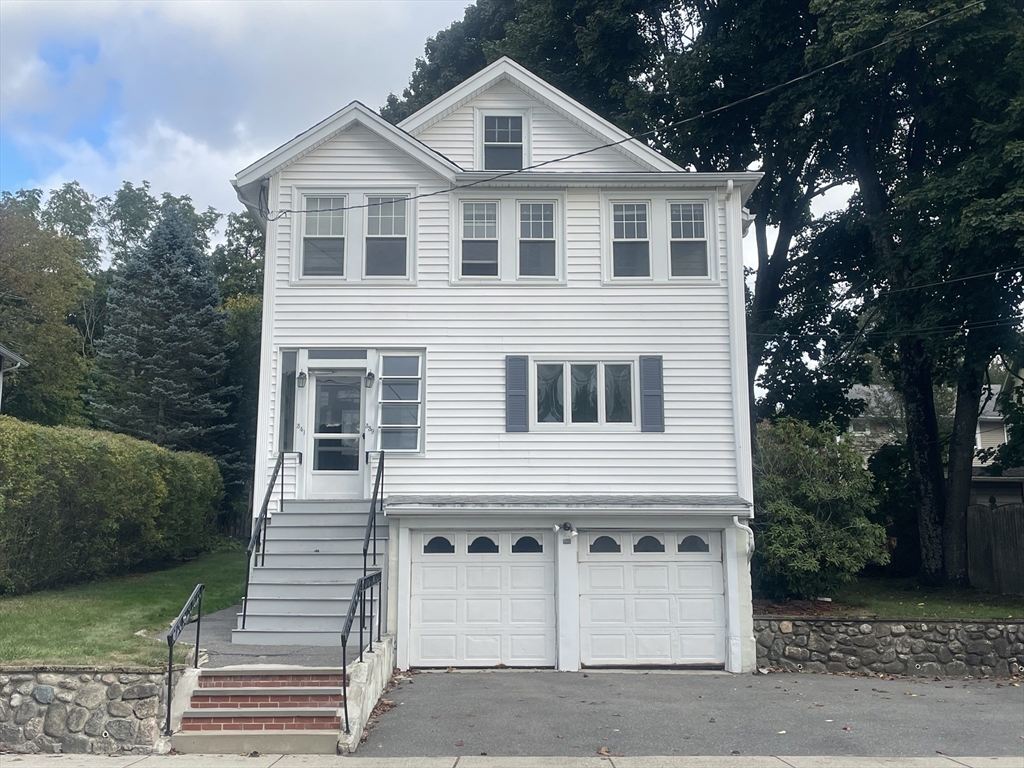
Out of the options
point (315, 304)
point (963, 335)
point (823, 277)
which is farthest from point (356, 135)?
point (823, 277)

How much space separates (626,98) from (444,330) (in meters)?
10.6

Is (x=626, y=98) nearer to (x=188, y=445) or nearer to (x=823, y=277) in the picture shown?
(x=823, y=277)

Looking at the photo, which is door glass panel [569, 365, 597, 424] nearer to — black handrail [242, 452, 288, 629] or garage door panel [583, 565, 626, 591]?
garage door panel [583, 565, 626, 591]

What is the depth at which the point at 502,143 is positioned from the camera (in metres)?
15.4

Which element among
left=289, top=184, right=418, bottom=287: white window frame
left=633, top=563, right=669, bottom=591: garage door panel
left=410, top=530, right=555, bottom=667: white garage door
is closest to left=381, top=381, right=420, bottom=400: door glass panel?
left=289, top=184, right=418, bottom=287: white window frame

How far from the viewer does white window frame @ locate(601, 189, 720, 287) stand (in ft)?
46.3

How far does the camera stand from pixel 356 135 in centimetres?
1423

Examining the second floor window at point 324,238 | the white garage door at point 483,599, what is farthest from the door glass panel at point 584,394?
the second floor window at point 324,238

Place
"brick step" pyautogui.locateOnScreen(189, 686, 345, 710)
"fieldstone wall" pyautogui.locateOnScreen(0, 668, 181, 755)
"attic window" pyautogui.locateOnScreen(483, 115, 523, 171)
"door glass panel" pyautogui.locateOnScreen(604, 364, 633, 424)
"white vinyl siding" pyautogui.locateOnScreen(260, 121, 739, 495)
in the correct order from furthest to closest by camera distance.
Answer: "attic window" pyautogui.locateOnScreen(483, 115, 523, 171)
"door glass panel" pyautogui.locateOnScreen(604, 364, 633, 424)
"white vinyl siding" pyautogui.locateOnScreen(260, 121, 739, 495)
"brick step" pyautogui.locateOnScreen(189, 686, 345, 710)
"fieldstone wall" pyautogui.locateOnScreen(0, 668, 181, 755)

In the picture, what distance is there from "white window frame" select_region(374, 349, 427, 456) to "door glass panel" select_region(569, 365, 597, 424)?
7.58 feet

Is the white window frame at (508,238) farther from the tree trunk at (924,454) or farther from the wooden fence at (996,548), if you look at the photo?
the wooden fence at (996,548)

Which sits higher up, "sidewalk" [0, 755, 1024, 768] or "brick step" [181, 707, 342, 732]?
"brick step" [181, 707, 342, 732]

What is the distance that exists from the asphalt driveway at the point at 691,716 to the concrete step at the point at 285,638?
110 centimetres

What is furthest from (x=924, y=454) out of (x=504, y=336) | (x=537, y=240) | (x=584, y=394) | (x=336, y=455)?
(x=336, y=455)
